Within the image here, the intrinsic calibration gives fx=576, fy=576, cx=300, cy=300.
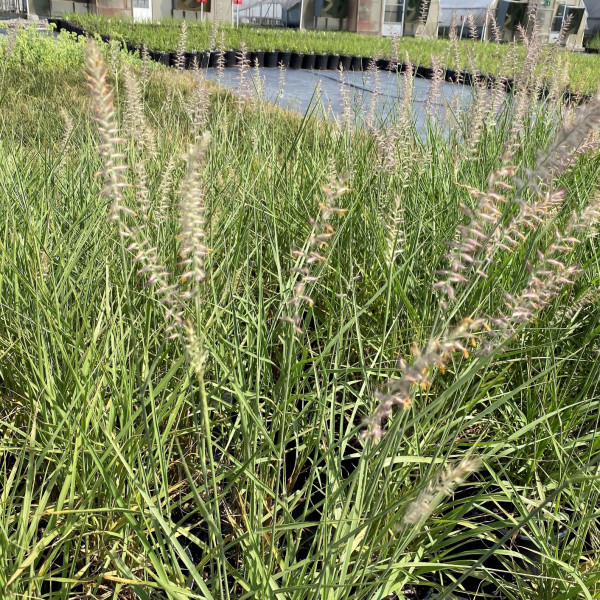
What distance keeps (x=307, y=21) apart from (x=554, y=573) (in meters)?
29.8

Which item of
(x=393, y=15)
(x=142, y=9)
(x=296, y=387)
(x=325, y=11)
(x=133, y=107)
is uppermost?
(x=393, y=15)

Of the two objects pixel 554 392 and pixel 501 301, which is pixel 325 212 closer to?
pixel 554 392

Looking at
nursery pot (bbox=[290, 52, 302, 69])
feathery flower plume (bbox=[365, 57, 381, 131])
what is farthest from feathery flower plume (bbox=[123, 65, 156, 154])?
nursery pot (bbox=[290, 52, 302, 69])

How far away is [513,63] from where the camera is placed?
283 centimetres

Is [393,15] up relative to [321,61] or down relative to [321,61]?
up

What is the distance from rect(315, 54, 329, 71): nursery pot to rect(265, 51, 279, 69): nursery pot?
1.06 meters

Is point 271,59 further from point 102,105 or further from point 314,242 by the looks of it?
point 102,105

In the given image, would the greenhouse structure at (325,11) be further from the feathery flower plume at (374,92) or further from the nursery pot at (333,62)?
the feathery flower plume at (374,92)

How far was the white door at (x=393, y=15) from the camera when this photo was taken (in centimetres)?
2716

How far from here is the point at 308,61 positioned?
1483cm

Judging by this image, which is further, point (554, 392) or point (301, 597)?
point (554, 392)

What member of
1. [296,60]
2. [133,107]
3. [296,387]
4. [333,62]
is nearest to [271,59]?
[296,60]

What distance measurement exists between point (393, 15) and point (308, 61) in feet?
51.3

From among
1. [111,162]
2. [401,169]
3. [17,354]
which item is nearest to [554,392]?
[401,169]
